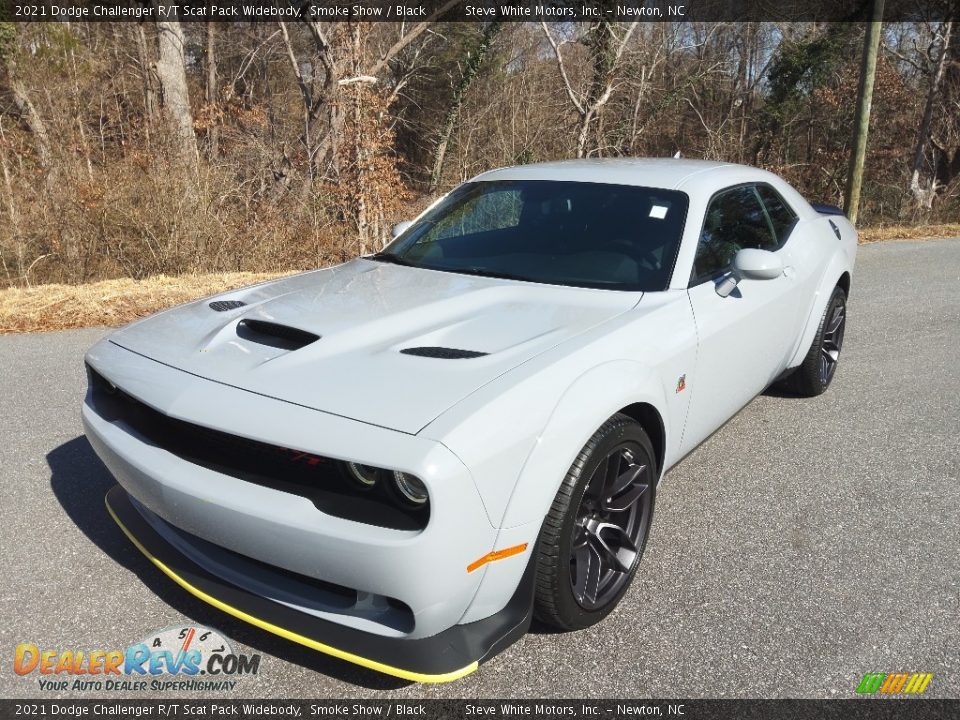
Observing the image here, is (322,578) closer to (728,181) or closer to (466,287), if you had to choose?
(466,287)

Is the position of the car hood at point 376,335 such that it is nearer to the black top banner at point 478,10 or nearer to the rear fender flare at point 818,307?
the rear fender flare at point 818,307

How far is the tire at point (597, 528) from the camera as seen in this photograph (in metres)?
2.30

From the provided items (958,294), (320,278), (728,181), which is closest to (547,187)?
(728,181)

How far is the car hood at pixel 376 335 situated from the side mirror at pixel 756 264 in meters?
0.58

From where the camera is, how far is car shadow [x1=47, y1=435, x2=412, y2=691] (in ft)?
7.89

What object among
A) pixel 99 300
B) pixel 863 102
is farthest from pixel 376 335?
pixel 863 102

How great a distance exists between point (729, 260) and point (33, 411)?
410 centimetres

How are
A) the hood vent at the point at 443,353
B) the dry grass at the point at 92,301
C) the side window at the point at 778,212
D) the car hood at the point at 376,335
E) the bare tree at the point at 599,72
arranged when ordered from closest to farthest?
the car hood at the point at 376,335, the hood vent at the point at 443,353, the side window at the point at 778,212, the dry grass at the point at 92,301, the bare tree at the point at 599,72

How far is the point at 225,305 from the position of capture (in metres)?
3.18

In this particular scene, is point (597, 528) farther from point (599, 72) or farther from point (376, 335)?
point (599, 72)

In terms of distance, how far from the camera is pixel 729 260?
3615 millimetres

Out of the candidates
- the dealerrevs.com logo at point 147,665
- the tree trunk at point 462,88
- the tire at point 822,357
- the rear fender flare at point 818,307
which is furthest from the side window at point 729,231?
the tree trunk at point 462,88

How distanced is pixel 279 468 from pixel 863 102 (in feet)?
43.7

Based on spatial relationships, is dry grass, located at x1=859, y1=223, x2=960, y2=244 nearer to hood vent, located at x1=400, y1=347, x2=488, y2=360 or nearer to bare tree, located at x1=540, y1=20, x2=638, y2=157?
bare tree, located at x1=540, y1=20, x2=638, y2=157
